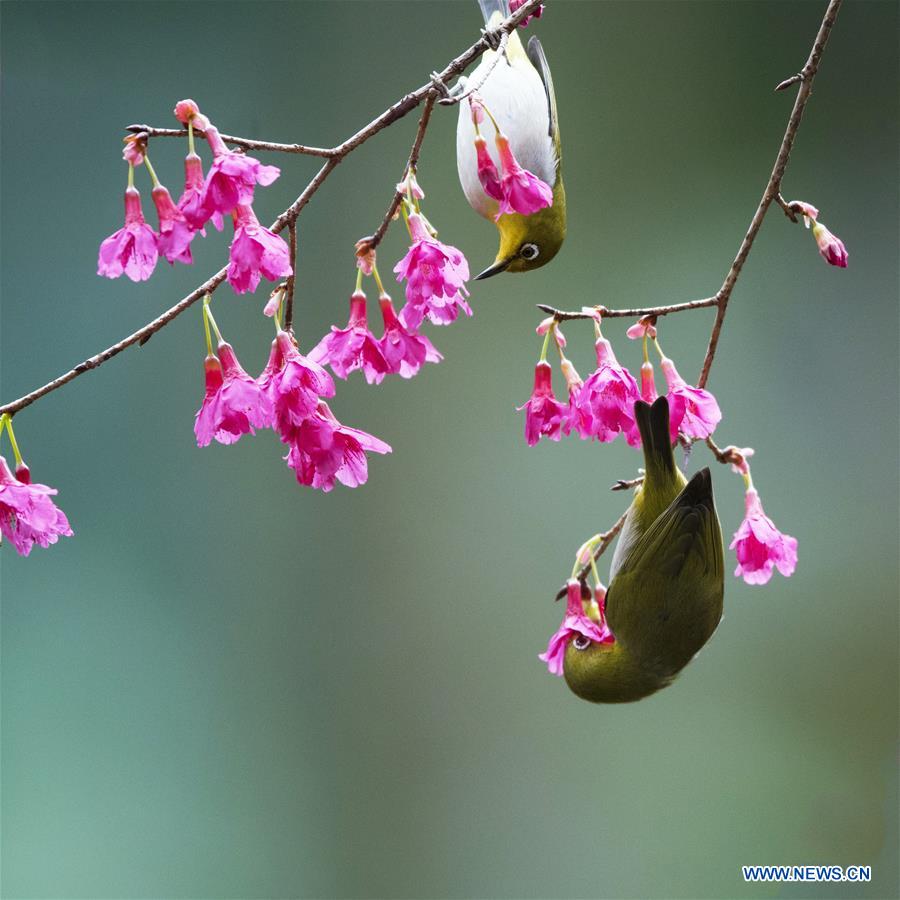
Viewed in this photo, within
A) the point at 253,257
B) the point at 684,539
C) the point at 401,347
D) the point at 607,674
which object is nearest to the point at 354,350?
the point at 401,347

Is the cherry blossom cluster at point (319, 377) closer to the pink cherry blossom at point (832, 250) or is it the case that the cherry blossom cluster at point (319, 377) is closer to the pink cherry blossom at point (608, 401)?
the pink cherry blossom at point (608, 401)

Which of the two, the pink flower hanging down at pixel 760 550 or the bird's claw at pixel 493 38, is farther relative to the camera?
the pink flower hanging down at pixel 760 550

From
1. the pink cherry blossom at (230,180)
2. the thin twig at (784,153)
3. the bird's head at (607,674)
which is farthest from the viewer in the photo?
the bird's head at (607,674)

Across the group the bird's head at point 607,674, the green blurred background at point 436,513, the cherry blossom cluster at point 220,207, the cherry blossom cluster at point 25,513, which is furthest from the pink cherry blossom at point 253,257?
the green blurred background at point 436,513

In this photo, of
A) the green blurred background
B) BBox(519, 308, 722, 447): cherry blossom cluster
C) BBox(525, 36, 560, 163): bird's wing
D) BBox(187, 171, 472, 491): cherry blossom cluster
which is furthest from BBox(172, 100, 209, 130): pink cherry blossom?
the green blurred background

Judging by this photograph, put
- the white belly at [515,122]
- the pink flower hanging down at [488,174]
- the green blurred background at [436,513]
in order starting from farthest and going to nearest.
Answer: the green blurred background at [436,513] < the white belly at [515,122] < the pink flower hanging down at [488,174]

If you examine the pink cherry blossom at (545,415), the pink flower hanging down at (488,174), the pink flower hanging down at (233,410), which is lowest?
the pink flower hanging down at (233,410)

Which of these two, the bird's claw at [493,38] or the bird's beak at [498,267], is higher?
the bird's beak at [498,267]
